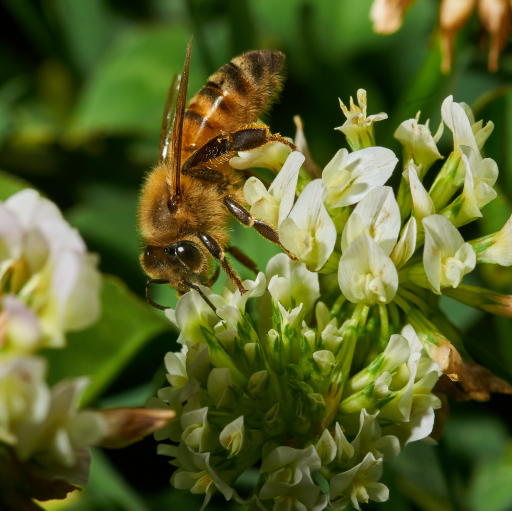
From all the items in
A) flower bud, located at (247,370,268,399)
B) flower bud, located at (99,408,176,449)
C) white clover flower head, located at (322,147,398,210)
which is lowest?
flower bud, located at (247,370,268,399)

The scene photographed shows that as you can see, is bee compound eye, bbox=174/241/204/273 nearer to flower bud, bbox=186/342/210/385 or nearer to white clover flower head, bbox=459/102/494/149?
flower bud, bbox=186/342/210/385

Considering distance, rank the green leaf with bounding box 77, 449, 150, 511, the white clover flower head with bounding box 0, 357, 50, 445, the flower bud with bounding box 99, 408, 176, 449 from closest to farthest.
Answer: the white clover flower head with bounding box 0, 357, 50, 445, the flower bud with bounding box 99, 408, 176, 449, the green leaf with bounding box 77, 449, 150, 511

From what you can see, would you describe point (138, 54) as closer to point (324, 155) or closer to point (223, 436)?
point (324, 155)

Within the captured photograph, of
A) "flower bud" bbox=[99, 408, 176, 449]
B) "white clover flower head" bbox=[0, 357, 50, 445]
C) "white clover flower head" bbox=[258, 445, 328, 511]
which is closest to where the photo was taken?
"white clover flower head" bbox=[0, 357, 50, 445]

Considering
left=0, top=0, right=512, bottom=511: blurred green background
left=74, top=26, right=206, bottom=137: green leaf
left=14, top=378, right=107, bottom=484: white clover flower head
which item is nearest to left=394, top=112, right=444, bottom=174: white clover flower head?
left=0, top=0, right=512, bottom=511: blurred green background

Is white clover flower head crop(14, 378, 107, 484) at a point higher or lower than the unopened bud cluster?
higher

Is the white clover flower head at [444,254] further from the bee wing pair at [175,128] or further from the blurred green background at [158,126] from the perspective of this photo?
the bee wing pair at [175,128]

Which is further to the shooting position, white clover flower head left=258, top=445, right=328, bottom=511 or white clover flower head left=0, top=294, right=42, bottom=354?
white clover flower head left=258, top=445, right=328, bottom=511

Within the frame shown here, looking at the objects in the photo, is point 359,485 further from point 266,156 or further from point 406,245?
point 266,156

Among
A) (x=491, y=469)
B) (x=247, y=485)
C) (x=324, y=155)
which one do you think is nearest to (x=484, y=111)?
(x=324, y=155)
